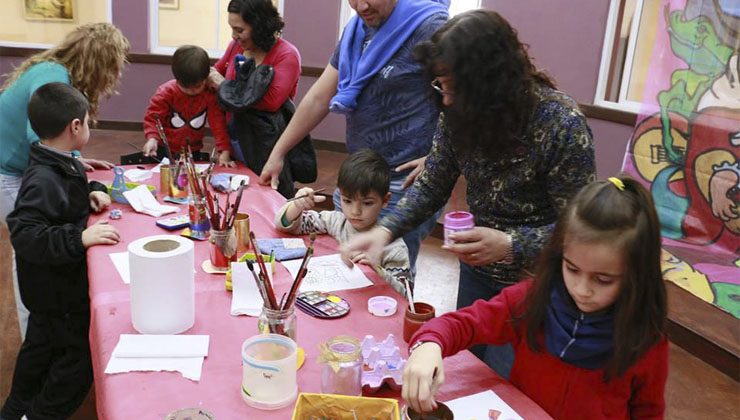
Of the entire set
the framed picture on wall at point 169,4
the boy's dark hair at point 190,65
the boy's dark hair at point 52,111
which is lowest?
the boy's dark hair at point 52,111

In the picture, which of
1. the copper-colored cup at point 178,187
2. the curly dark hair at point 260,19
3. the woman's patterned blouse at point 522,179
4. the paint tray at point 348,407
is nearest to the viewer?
the paint tray at point 348,407

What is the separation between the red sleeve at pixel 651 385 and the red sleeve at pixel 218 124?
2351 mm

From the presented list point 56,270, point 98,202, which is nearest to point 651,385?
point 56,270

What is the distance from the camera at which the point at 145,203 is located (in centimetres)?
230

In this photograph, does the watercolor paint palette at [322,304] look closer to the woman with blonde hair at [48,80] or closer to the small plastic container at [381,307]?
the small plastic container at [381,307]

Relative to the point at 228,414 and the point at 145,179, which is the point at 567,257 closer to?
the point at 228,414

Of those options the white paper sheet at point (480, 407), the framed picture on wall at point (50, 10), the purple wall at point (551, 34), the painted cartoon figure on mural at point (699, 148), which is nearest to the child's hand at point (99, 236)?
the white paper sheet at point (480, 407)

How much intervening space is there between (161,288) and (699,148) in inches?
136

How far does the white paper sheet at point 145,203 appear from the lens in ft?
7.39

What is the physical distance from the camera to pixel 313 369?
4.21 ft

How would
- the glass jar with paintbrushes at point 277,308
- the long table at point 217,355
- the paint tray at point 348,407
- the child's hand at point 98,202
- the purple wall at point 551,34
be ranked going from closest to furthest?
1. the paint tray at point 348,407
2. the long table at point 217,355
3. the glass jar with paintbrushes at point 277,308
4. the child's hand at point 98,202
5. the purple wall at point 551,34

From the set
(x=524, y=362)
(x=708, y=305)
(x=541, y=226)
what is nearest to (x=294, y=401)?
(x=524, y=362)

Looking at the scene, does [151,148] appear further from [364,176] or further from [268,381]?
[268,381]

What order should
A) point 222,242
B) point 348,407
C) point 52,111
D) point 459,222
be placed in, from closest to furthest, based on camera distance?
point 348,407, point 459,222, point 222,242, point 52,111
